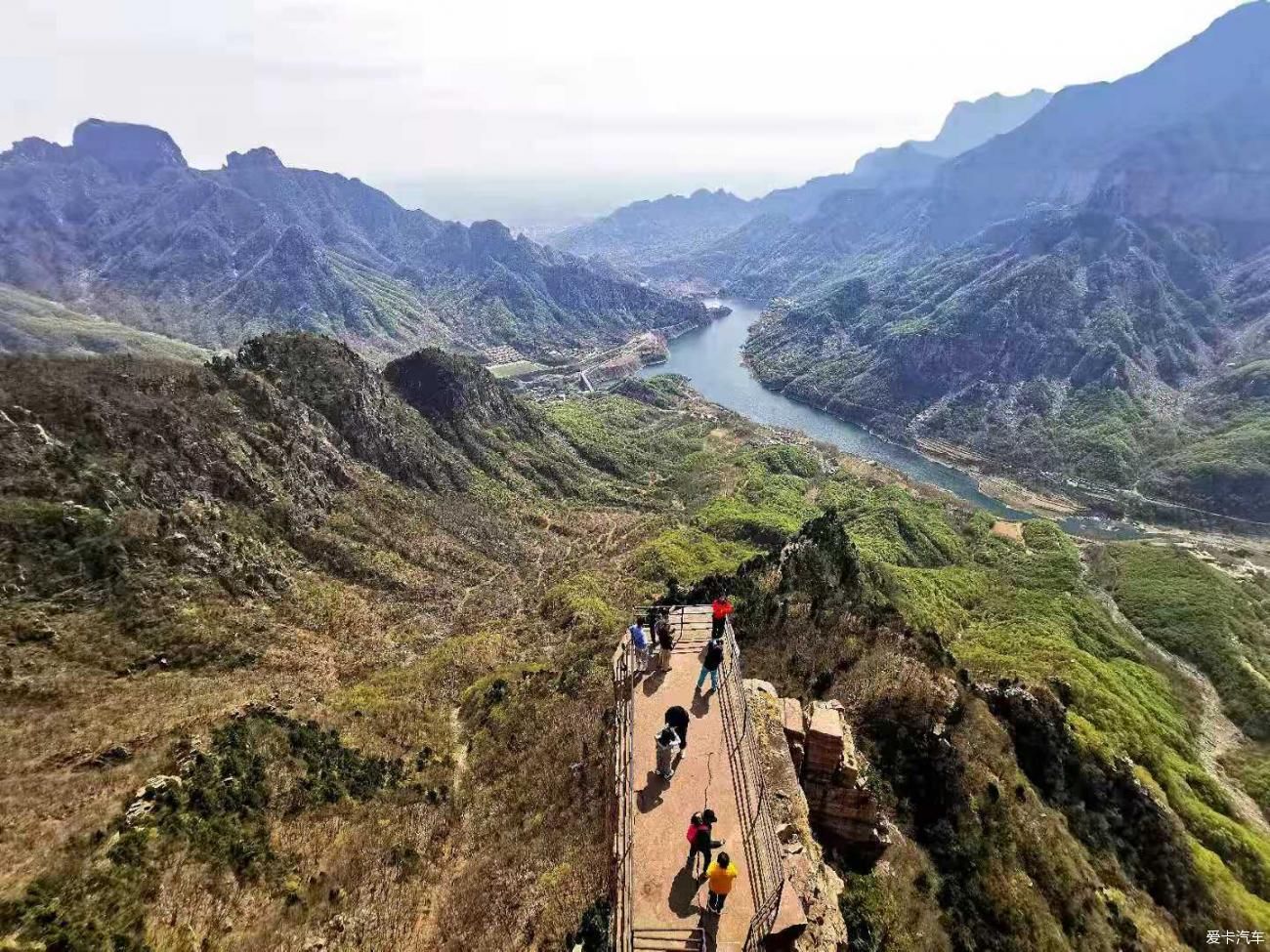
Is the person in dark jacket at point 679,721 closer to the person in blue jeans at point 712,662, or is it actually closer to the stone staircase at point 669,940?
the person in blue jeans at point 712,662

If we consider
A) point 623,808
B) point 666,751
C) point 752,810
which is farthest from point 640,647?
point 752,810

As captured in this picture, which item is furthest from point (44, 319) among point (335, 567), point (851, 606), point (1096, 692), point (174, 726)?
point (1096, 692)

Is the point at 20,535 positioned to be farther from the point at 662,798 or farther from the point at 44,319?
the point at 44,319

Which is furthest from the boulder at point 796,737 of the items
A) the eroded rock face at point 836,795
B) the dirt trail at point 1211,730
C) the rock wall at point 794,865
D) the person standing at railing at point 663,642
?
the dirt trail at point 1211,730

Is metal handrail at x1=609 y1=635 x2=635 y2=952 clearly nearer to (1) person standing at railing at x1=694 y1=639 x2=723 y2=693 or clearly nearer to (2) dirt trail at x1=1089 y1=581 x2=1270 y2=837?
(1) person standing at railing at x1=694 y1=639 x2=723 y2=693

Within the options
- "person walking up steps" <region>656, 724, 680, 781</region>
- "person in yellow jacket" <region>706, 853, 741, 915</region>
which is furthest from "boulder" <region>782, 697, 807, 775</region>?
"person in yellow jacket" <region>706, 853, 741, 915</region>

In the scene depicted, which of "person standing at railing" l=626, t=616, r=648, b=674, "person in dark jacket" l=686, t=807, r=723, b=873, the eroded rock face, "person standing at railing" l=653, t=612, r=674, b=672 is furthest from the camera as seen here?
"person standing at railing" l=653, t=612, r=674, b=672
